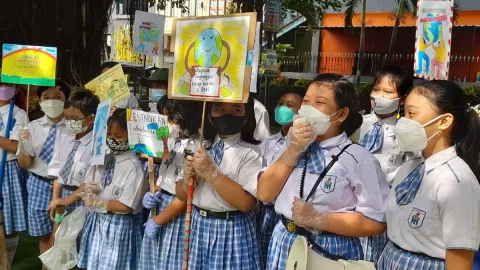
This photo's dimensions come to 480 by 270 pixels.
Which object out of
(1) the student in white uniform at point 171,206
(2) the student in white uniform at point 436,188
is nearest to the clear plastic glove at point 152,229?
(1) the student in white uniform at point 171,206

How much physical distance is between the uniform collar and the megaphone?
506mm

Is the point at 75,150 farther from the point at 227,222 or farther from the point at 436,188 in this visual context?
the point at 436,188

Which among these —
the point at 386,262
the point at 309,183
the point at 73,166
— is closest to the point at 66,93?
the point at 73,166

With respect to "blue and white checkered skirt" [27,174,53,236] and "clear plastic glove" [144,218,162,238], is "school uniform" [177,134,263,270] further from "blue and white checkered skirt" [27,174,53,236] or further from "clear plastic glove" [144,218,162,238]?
"blue and white checkered skirt" [27,174,53,236]

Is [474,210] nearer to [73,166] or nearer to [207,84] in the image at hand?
[207,84]

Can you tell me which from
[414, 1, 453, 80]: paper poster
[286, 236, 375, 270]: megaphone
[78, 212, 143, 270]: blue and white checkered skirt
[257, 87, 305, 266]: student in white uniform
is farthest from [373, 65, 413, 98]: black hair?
[78, 212, 143, 270]: blue and white checkered skirt

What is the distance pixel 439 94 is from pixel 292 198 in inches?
30.7

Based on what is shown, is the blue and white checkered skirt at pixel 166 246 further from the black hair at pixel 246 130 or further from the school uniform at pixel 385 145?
the school uniform at pixel 385 145

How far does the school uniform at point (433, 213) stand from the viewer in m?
→ 2.04

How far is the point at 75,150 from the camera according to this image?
4.12 metres

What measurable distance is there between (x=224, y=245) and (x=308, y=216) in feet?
2.51

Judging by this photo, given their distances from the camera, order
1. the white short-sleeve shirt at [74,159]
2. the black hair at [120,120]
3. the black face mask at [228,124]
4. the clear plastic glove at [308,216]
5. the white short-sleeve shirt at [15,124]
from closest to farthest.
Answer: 1. the clear plastic glove at [308,216]
2. the black face mask at [228,124]
3. the black hair at [120,120]
4. the white short-sleeve shirt at [74,159]
5. the white short-sleeve shirt at [15,124]

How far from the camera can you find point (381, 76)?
3494 millimetres

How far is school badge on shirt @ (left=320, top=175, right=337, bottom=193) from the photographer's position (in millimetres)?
2348
